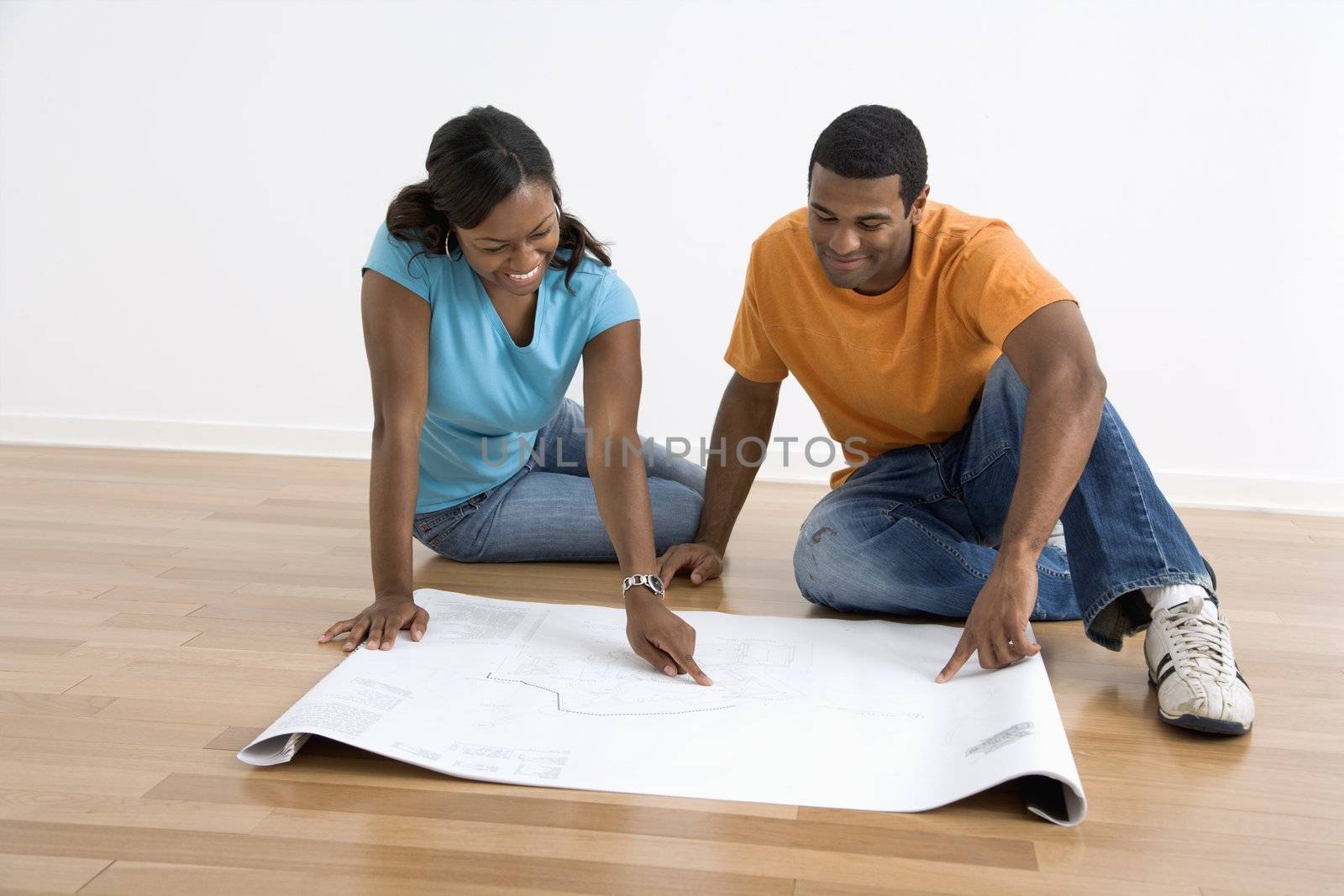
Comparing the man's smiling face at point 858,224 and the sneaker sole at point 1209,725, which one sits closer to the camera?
the sneaker sole at point 1209,725

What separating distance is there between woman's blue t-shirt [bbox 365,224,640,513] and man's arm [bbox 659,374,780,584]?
27 cm

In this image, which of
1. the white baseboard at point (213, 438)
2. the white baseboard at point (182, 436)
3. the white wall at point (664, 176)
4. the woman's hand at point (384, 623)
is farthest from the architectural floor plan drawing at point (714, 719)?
the white baseboard at point (182, 436)

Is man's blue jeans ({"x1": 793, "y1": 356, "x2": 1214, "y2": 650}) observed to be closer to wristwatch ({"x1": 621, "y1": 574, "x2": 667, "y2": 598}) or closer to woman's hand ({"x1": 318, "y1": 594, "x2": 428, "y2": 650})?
wristwatch ({"x1": 621, "y1": 574, "x2": 667, "y2": 598})

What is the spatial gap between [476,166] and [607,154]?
5.19 feet

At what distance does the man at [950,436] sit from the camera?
1.47 meters

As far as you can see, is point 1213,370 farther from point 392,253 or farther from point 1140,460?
point 392,253

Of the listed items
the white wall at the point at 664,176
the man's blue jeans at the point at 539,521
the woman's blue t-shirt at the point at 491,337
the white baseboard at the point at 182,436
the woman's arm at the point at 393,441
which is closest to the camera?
the woman's arm at the point at 393,441

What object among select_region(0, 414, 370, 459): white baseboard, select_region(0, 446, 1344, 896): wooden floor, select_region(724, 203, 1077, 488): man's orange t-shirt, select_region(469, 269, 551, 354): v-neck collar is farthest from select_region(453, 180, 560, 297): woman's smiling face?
select_region(0, 414, 370, 459): white baseboard

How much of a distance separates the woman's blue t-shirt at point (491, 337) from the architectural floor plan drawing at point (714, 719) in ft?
1.40

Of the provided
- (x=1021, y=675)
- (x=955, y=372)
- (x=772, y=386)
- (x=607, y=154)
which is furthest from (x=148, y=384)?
(x=1021, y=675)

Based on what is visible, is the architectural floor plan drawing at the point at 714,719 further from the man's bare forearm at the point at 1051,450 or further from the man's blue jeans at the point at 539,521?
the man's blue jeans at the point at 539,521

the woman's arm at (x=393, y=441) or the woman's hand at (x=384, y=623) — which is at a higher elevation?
the woman's arm at (x=393, y=441)

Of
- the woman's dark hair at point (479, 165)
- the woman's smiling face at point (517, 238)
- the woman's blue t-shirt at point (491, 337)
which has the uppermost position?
the woman's dark hair at point (479, 165)

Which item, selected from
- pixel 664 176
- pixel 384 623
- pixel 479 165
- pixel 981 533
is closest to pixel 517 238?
pixel 479 165
